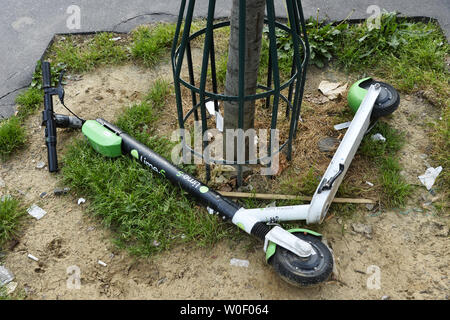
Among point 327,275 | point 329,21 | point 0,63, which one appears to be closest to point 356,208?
point 327,275

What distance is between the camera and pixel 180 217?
97.6 inches

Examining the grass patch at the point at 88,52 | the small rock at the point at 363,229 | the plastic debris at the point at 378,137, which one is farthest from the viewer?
the grass patch at the point at 88,52

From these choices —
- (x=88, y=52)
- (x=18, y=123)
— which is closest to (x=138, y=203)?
(x=18, y=123)

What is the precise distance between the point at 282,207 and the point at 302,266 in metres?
0.42

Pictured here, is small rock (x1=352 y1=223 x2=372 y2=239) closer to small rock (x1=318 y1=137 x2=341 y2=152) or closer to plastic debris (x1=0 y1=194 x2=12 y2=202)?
small rock (x1=318 y1=137 x2=341 y2=152)

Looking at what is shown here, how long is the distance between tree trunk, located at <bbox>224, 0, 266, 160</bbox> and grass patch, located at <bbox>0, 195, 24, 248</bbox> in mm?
1480

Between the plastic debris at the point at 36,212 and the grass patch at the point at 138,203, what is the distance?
25cm

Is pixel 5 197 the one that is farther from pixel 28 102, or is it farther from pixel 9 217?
pixel 28 102

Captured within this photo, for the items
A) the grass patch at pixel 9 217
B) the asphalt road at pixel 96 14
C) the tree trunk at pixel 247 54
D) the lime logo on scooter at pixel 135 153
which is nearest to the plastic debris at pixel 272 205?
the tree trunk at pixel 247 54

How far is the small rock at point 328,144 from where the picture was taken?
2.89m

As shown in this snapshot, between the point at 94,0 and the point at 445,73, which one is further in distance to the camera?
the point at 94,0

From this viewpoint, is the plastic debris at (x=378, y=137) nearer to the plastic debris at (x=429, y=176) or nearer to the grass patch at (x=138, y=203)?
the plastic debris at (x=429, y=176)

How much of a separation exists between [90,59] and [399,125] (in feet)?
9.10
